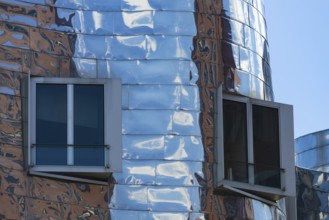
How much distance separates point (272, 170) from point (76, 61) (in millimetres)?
3720

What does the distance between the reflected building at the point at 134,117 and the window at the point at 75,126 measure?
0.6 inches

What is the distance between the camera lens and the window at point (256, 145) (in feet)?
70.4

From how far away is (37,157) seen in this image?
20406 mm

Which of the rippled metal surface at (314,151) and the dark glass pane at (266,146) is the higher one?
the rippled metal surface at (314,151)

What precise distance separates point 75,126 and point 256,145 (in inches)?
124

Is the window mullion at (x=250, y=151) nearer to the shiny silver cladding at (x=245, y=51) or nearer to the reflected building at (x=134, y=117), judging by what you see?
the reflected building at (x=134, y=117)

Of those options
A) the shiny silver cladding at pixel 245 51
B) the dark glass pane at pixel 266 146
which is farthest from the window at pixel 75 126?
the dark glass pane at pixel 266 146

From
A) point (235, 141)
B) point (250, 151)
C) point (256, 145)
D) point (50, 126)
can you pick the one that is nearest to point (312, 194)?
point (256, 145)

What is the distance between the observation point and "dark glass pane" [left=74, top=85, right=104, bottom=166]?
20578mm

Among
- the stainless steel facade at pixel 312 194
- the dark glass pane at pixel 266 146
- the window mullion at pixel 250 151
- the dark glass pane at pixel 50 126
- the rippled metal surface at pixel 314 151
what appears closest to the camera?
the dark glass pane at pixel 50 126

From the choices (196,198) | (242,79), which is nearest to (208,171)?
(196,198)

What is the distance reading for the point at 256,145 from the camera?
21.8 metres

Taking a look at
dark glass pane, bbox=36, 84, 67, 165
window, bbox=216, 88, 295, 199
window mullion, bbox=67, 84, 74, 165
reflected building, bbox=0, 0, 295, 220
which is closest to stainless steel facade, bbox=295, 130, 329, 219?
reflected building, bbox=0, 0, 295, 220

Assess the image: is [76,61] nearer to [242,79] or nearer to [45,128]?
[45,128]
